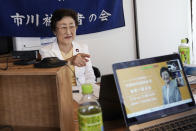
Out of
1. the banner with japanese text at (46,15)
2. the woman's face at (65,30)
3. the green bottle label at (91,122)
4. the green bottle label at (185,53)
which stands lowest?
the green bottle label at (91,122)

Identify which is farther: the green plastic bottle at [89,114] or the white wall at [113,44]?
the white wall at [113,44]

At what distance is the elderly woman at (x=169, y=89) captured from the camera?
0.97 m

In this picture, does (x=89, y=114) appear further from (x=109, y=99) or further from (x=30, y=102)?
(x=30, y=102)

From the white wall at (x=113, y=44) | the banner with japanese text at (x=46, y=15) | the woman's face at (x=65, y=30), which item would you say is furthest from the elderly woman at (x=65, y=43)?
the white wall at (x=113, y=44)

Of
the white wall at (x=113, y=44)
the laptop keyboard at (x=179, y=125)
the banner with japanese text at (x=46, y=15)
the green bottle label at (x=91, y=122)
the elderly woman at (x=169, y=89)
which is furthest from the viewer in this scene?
the white wall at (x=113, y=44)

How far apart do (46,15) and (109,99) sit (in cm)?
187

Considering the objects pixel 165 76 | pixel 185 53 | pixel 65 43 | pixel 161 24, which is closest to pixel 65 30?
pixel 65 43

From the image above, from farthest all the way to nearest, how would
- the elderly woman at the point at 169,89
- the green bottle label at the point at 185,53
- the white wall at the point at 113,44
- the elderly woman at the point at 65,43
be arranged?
the white wall at the point at 113,44 < the elderly woman at the point at 65,43 < the green bottle label at the point at 185,53 < the elderly woman at the point at 169,89

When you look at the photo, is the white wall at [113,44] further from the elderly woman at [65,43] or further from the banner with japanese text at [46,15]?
the elderly woman at [65,43]

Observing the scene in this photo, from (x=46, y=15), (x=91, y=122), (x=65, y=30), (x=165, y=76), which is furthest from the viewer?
(x=46, y=15)

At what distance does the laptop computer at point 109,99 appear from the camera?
0.96 meters

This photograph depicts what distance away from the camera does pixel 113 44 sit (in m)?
3.11

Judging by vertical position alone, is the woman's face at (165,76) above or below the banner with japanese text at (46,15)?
below

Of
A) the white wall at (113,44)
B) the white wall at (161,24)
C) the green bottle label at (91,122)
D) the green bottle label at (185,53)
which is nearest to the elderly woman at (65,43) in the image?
the green bottle label at (185,53)
